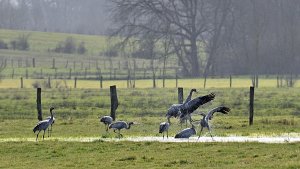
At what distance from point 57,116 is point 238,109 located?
1034 centimetres

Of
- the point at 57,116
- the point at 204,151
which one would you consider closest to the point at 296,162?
the point at 204,151

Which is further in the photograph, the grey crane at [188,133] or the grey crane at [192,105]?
the grey crane at [192,105]

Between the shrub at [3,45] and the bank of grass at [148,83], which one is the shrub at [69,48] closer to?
the shrub at [3,45]

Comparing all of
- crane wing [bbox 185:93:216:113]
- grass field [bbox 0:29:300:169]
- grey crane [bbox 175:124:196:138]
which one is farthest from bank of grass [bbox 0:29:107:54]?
grey crane [bbox 175:124:196:138]

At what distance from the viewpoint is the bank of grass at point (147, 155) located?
66.7 ft

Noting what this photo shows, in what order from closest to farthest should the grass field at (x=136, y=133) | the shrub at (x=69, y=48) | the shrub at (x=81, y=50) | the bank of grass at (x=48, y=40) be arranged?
the grass field at (x=136, y=133)
the shrub at (x=69, y=48)
the shrub at (x=81, y=50)
the bank of grass at (x=48, y=40)

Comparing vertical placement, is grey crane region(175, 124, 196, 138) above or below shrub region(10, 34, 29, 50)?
below

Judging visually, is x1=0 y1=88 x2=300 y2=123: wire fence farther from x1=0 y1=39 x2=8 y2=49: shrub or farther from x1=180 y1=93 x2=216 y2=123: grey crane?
x1=0 y1=39 x2=8 y2=49: shrub

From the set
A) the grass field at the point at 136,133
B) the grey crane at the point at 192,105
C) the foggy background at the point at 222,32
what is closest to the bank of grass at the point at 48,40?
the foggy background at the point at 222,32

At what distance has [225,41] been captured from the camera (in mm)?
109875

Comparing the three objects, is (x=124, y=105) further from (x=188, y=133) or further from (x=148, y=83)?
(x=148, y=83)

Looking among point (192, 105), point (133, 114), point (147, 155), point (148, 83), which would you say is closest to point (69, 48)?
point (148, 83)

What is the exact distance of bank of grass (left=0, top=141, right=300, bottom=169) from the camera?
20344 millimetres

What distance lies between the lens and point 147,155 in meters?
22.3
